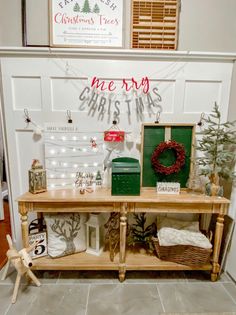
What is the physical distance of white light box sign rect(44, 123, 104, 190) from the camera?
1.81 m

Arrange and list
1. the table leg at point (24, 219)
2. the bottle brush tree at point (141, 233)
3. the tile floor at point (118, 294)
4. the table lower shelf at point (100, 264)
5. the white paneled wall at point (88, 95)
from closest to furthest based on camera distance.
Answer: the tile floor at point (118, 294) → the table leg at point (24, 219) → the table lower shelf at point (100, 264) → the white paneled wall at point (88, 95) → the bottle brush tree at point (141, 233)

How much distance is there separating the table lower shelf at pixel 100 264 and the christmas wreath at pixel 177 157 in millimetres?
741

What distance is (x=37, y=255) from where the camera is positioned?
5.69 ft

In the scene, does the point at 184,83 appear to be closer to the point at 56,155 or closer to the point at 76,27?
the point at 76,27

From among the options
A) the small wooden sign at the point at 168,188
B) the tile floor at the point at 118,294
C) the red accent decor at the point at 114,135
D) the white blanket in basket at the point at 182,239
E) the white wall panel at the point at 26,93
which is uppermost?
the white wall panel at the point at 26,93

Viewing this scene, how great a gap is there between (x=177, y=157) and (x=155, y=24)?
1.13 meters

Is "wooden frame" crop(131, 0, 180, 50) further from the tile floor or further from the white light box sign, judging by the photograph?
the tile floor

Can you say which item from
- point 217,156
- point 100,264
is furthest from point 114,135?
point 100,264

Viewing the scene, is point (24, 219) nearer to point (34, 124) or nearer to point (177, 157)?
point (34, 124)

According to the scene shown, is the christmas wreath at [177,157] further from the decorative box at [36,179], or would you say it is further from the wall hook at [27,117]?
the wall hook at [27,117]

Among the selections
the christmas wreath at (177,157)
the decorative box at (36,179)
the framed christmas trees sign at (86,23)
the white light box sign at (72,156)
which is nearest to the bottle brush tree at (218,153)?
the christmas wreath at (177,157)

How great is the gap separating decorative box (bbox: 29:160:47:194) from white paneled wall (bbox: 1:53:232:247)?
0.24m

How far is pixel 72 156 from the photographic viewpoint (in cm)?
184

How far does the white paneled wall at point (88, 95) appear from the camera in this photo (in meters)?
1.77
